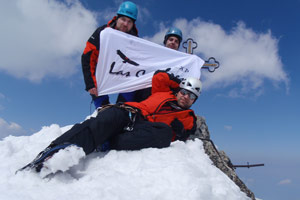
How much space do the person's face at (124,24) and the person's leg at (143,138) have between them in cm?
292

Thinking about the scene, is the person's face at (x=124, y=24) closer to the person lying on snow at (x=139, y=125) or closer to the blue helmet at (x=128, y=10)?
the blue helmet at (x=128, y=10)

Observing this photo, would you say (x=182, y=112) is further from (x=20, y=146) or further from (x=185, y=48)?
(x=185, y=48)

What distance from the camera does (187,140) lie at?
4680 millimetres

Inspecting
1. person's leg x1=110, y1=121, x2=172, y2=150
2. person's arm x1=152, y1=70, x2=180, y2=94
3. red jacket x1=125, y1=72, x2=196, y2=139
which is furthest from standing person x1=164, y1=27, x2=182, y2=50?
person's leg x1=110, y1=121, x2=172, y2=150

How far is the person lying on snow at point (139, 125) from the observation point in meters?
3.21

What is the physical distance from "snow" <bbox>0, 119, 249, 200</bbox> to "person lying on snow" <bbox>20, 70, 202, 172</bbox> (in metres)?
0.18

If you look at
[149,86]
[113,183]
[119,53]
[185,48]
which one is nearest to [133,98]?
[149,86]

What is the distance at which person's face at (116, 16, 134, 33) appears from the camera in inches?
223

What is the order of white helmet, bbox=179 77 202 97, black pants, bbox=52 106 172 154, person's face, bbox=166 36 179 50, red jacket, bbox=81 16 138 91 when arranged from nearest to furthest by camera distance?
black pants, bbox=52 106 172 154
white helmet, bbox=179 77 202 97
red jacket, bbox=81 16 138 91
person's face, bbox=166 36 179 50

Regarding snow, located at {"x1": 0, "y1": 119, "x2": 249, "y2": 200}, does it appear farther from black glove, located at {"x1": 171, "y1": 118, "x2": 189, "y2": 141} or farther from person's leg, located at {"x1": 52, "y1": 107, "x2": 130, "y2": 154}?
black glove, located at {"x1": 171, "y1": 118, "x2": 189, "y2": 141}

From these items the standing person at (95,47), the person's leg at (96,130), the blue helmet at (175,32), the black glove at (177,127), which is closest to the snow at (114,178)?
the person's leg at (96,130)

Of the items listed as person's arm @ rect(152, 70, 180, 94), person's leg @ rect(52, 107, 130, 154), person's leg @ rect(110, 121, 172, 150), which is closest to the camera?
person's leg @ rect(52, 107, 130, 154)

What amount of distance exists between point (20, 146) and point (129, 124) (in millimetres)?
1795

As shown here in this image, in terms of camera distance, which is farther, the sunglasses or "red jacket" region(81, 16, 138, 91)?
"red jacket" region(81, 16, 138, 91)
